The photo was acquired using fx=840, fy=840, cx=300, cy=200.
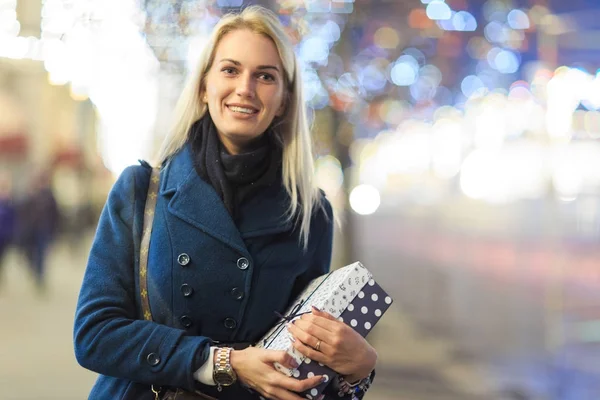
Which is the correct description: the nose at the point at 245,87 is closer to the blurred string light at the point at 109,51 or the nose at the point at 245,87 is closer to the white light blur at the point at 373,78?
the blurred string light at the point at 109,51

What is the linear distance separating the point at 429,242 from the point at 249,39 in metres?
19.9

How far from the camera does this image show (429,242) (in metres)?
21.9

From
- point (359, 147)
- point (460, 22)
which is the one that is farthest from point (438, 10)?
point (359, 147)

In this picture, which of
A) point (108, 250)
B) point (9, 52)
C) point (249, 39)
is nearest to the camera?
point (108, 250)

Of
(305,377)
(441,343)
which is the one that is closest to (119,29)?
(441,343)

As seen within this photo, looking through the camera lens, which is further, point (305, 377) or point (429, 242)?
point (429, 242)

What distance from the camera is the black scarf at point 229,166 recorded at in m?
2.32

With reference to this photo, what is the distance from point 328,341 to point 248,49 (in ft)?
2.72

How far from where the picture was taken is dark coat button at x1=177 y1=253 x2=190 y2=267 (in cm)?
218

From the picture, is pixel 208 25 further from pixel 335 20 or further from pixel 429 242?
pixel 429 242

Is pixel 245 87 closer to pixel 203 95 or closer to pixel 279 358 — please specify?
pixel 203 95

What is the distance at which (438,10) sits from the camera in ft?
28.7

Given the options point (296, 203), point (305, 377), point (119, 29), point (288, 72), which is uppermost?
point (119, 29)

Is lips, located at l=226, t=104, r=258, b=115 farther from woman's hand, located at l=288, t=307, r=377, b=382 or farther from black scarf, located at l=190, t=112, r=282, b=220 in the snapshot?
woman's hand, located at l=288, t=307, r=377, b=382
